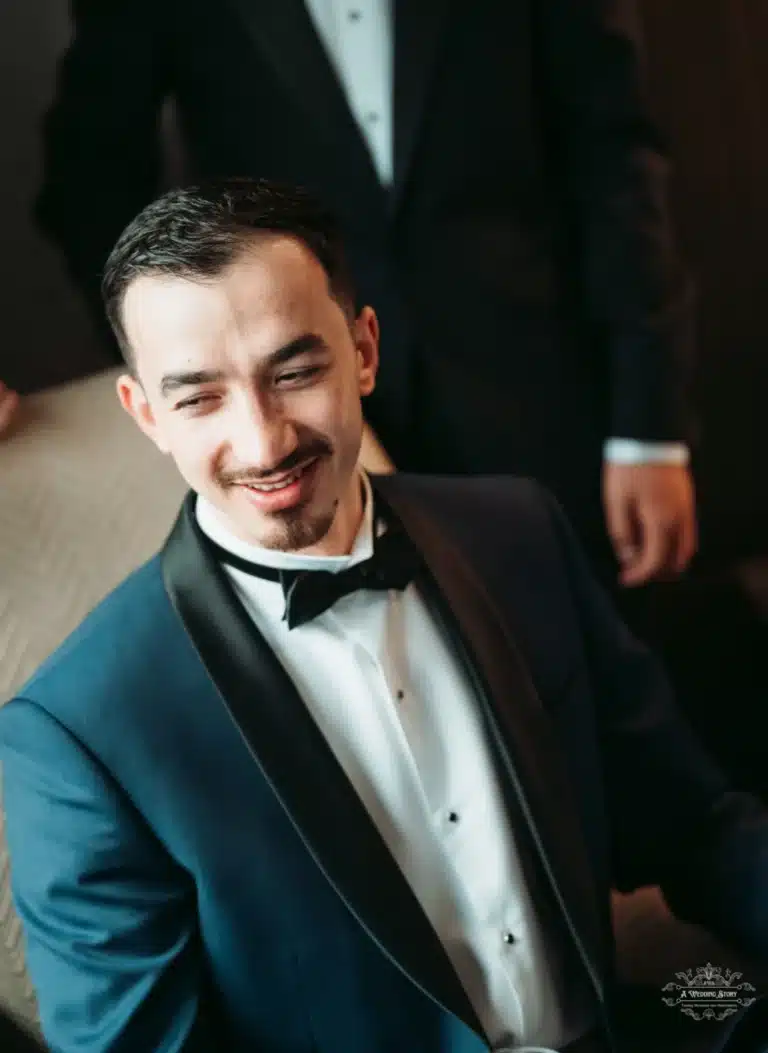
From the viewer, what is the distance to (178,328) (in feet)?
2.60

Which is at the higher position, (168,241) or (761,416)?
(168,241)

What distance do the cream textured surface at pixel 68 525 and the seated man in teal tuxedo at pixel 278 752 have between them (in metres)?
0.10

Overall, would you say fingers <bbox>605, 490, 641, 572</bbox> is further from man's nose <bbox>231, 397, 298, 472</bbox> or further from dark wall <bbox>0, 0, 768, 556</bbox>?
man's nose <bbox>231, 397, 298, 472</bbox>

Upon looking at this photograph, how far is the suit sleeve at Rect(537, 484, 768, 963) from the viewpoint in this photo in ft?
3.54

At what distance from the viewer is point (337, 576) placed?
89 cm

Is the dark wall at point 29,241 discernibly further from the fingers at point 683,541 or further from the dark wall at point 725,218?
the dark wall at point 725,218

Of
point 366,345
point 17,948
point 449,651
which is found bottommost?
point 17,948

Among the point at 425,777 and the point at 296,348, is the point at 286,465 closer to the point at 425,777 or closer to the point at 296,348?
the point at 296,348

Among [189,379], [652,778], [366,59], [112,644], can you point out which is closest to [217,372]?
[189,379]

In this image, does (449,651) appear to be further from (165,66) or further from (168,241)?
(165,66)

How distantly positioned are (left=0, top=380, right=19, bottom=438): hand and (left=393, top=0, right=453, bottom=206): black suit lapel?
17.3 inches

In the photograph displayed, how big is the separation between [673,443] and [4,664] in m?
0.80

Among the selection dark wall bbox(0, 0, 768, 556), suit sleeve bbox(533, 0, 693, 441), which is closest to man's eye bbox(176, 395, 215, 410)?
suit sleeve bbox(533, 0, 693, 441)

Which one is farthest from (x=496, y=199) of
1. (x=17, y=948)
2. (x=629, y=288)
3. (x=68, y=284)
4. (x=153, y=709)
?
(x=17, y=948)
